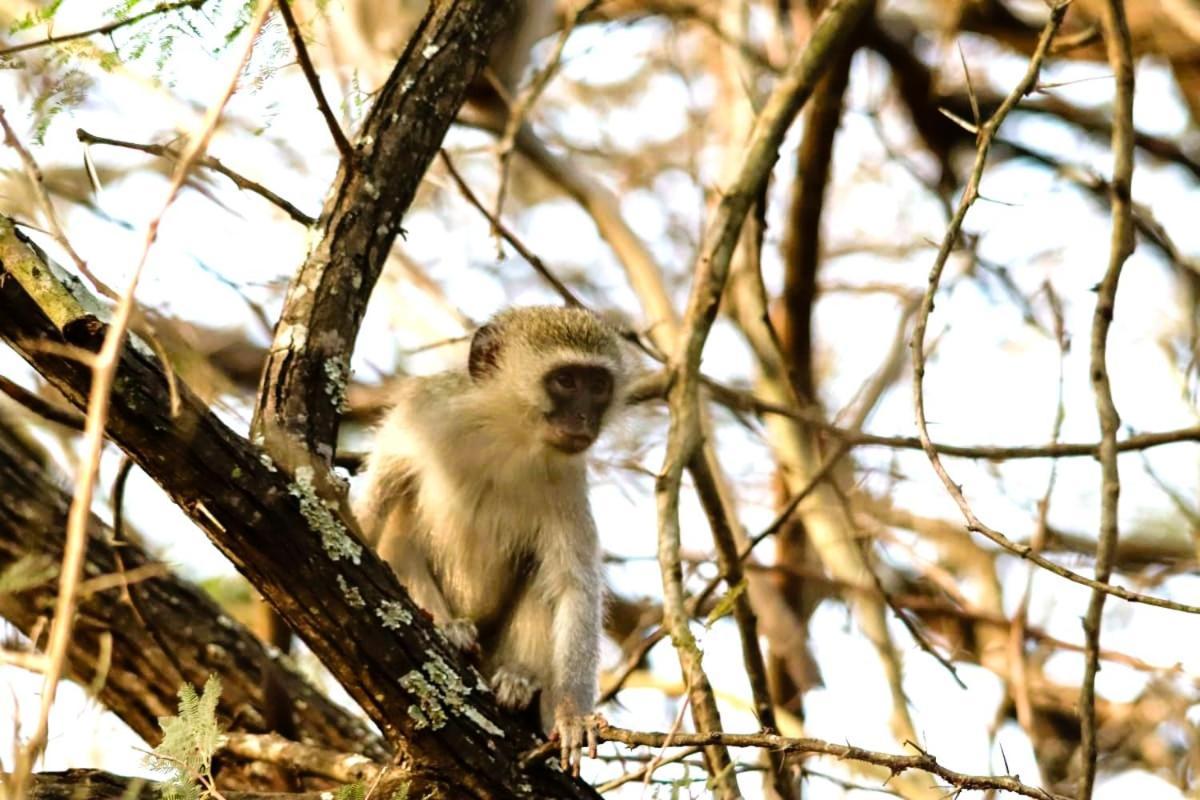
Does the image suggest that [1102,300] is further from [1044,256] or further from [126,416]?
[1044,256]

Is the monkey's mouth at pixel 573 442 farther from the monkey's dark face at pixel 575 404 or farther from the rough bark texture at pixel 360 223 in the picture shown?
the rough bark texture at pixel 360 223


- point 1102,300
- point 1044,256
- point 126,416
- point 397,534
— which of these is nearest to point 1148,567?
point 1044,256

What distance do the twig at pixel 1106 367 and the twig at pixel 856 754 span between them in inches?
19.7

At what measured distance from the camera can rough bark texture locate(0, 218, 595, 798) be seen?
9.70 feet

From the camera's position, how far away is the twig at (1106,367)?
386cm

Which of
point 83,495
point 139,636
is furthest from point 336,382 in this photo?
point 83,495

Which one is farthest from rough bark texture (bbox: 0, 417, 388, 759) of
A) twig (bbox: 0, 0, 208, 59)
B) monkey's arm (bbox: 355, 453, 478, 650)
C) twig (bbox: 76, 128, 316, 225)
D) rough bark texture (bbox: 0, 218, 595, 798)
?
twig (bbox: 0, 0, 208, 59)

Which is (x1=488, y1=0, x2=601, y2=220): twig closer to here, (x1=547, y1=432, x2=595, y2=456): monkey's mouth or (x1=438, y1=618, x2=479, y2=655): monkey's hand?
(x1=547, y1=432, x2=595, y2=456): monkey's mouth

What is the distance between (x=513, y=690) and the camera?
4461mm

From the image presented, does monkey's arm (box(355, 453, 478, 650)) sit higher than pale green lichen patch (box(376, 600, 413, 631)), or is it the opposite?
monkey's arm (box(355, 453, 478, 650))

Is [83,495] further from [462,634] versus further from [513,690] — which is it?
[462,634]

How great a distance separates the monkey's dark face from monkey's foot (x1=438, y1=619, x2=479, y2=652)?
2.39ft

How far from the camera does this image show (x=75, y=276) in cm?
305

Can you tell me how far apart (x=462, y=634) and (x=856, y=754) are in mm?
1841
